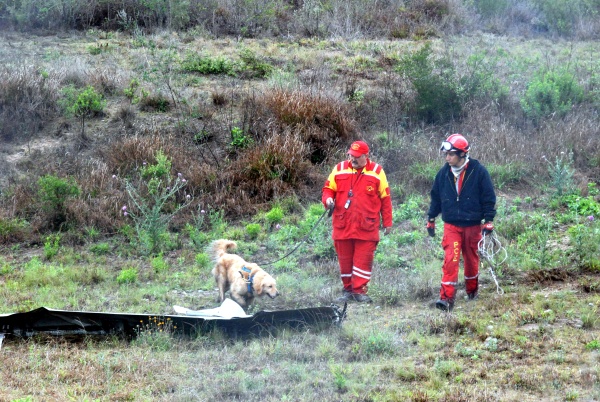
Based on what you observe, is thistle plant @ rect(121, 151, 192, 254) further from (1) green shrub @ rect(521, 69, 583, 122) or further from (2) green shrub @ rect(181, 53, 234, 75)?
(1) green shrub @ rect(521, 69, 583, 122)

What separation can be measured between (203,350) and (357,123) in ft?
25.6

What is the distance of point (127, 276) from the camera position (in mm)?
9609

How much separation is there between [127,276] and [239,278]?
A: 6.83ft

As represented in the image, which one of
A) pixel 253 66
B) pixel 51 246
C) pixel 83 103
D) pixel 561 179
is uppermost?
pixel 253 66

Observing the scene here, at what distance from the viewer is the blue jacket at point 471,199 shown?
26.4 ft

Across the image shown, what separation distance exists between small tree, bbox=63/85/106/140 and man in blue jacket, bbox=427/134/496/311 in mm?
7850

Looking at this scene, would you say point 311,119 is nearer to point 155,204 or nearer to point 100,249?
point 155,204

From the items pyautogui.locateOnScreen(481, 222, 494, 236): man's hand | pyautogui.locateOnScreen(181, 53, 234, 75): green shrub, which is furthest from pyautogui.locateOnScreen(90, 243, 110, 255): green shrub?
pyautogui.locateOnScreen(181, 53, 234, 75): green shrub

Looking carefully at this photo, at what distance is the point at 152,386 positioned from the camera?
249 inches

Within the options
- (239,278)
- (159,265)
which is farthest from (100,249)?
(239,278)

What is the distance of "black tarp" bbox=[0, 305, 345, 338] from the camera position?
7.42 m

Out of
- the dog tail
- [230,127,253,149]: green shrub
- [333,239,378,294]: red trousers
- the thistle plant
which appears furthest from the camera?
[230,127,253,149]: green shrub

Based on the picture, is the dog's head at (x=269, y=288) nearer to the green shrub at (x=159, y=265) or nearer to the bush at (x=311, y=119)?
the green shrub at (x=159, y=265)

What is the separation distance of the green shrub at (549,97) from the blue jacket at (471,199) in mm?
6943
